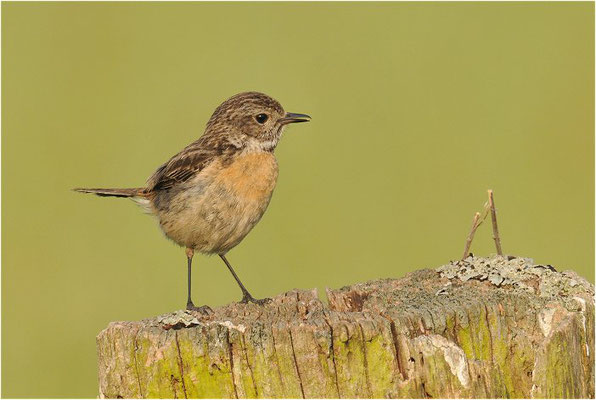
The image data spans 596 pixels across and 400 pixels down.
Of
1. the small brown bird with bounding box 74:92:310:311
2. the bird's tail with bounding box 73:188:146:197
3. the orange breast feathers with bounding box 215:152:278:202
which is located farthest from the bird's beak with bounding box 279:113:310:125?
the bird's tail with bounding box 73:188:146:197

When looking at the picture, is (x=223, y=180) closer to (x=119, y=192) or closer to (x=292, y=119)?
(x=292, y=119)

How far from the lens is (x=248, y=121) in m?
8.36

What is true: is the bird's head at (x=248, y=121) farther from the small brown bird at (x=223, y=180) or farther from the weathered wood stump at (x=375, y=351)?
the weathered wood stump at (x=375, y=351)

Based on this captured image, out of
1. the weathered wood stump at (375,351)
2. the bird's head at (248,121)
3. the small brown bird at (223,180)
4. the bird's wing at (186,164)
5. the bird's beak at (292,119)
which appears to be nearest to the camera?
the weathered wood stump at (375,351)

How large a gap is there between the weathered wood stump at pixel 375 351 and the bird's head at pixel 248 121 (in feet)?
9.68

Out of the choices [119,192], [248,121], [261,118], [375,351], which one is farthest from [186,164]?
[375,351]

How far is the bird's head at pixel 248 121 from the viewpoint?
328 inches

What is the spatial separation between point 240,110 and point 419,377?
12.9ft

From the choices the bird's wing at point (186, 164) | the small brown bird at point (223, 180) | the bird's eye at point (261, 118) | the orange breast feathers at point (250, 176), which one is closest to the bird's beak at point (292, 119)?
the small brown bird at point (223, 180)

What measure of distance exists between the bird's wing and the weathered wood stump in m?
2.64

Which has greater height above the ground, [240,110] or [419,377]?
[240,110]

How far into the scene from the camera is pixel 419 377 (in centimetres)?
498

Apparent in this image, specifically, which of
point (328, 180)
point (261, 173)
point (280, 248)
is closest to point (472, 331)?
point (261, 173)

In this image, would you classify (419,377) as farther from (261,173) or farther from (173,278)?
(173,278)
